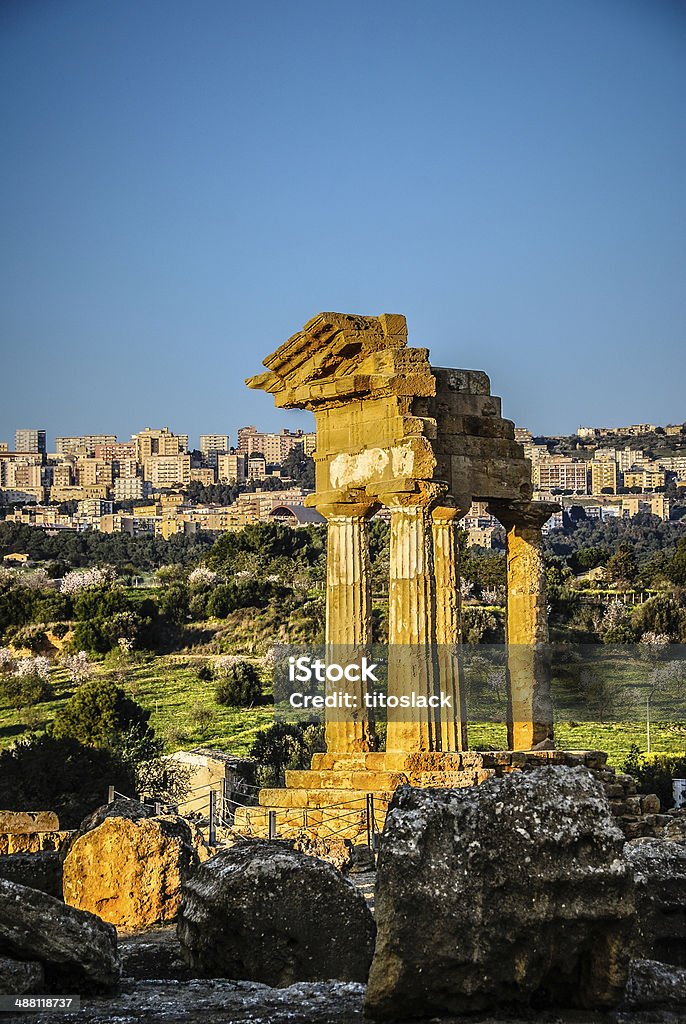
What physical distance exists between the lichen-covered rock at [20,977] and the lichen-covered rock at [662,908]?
303 centimetres

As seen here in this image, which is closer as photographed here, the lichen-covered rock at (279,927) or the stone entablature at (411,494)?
the lichen-covered rock at (279,927)

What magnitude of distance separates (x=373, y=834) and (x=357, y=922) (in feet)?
31.9

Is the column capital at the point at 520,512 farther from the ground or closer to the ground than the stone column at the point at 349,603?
farther from the ground

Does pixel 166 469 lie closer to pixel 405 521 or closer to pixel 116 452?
pixel 116 452

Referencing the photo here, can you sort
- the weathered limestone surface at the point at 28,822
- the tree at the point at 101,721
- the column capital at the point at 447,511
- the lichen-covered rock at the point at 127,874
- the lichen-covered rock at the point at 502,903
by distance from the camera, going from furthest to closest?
the tree at the point at 101,721, the column capital at the point at 447,511, the weathered limestone surface at the point at 28,822, the lichen-covered rock at the point at 127,874, the lichen-covered rock at the point at 502,903

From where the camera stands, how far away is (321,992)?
19.7 feet

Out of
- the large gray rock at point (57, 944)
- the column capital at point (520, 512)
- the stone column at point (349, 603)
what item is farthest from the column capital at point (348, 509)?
the large gray rock at point (57, 944)

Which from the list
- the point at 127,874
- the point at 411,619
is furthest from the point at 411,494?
the point at 127,874

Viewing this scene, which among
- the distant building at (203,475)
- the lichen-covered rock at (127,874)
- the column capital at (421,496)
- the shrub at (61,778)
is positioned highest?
the distant building at (203,475)

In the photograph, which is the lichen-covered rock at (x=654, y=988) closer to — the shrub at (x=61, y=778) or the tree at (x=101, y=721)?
the shrub at (x=61, y=778)

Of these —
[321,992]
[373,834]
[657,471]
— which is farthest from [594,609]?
[321,992]

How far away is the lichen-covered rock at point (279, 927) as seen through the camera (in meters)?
6.93

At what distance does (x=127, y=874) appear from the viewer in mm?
10172

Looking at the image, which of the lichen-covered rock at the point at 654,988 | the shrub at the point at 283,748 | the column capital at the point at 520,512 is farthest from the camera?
the shrub at the point at 283,748
